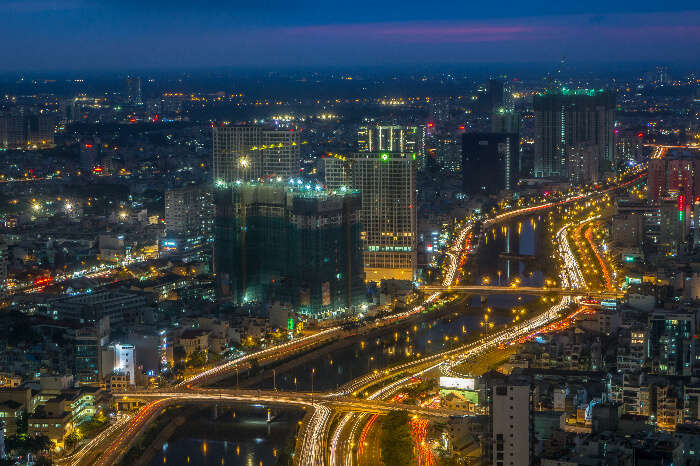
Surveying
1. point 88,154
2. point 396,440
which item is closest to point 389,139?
point 396,440

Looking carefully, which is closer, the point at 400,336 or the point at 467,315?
the point at 400,336

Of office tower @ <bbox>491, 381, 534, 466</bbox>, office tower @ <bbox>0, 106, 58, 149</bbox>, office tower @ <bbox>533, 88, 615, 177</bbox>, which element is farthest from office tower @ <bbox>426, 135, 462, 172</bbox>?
office tower @ <bbox>491, 381, 534, 466</bbox>

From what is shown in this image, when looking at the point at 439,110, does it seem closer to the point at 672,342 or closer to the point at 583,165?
the point at 583,165

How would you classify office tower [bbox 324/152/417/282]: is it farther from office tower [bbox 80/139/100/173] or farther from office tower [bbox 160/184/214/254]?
office tower [bbox 80/139/100/173]

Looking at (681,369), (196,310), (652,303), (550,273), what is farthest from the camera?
(550,273)

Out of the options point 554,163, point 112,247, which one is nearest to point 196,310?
point 112,247

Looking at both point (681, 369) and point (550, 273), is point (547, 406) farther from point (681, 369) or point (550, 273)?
point (550, 273)

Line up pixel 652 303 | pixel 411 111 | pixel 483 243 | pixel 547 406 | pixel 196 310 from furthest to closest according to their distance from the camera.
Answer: pixel 411 111 → pixel 483 243 → pixel 196 310 → pixel 652 303 → pixel 547 406
